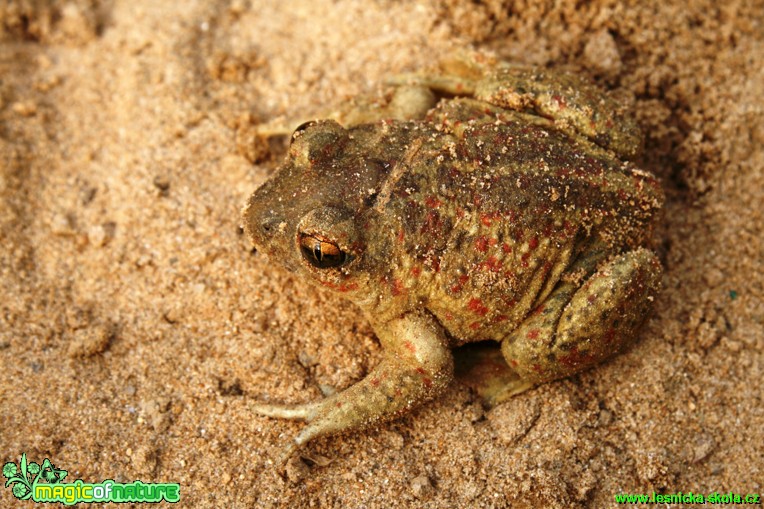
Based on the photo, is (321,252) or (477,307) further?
(477,307)

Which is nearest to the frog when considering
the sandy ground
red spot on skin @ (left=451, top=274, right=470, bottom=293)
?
red spot on skin @ (left=451, top=274, right=470, bottom=293)

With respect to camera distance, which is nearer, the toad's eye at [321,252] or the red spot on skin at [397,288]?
the toad's eye at [321,252]

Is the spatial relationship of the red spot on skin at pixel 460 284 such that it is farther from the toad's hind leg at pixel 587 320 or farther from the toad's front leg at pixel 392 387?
the toad's hind leg at pixel 587 320

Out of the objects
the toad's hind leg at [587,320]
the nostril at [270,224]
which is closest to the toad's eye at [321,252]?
the nostril at [270,224]

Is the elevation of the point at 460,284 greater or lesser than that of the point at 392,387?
greater

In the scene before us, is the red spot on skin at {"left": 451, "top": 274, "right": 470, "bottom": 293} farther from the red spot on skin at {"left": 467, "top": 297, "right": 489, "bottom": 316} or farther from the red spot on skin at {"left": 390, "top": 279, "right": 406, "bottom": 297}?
the red spot on skin at {"left": 390, "top": 279, "right": 406, "bottom": 297}

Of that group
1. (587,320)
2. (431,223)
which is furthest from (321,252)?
(587,320)

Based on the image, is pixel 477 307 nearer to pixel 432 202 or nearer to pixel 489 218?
pixel 489 218
